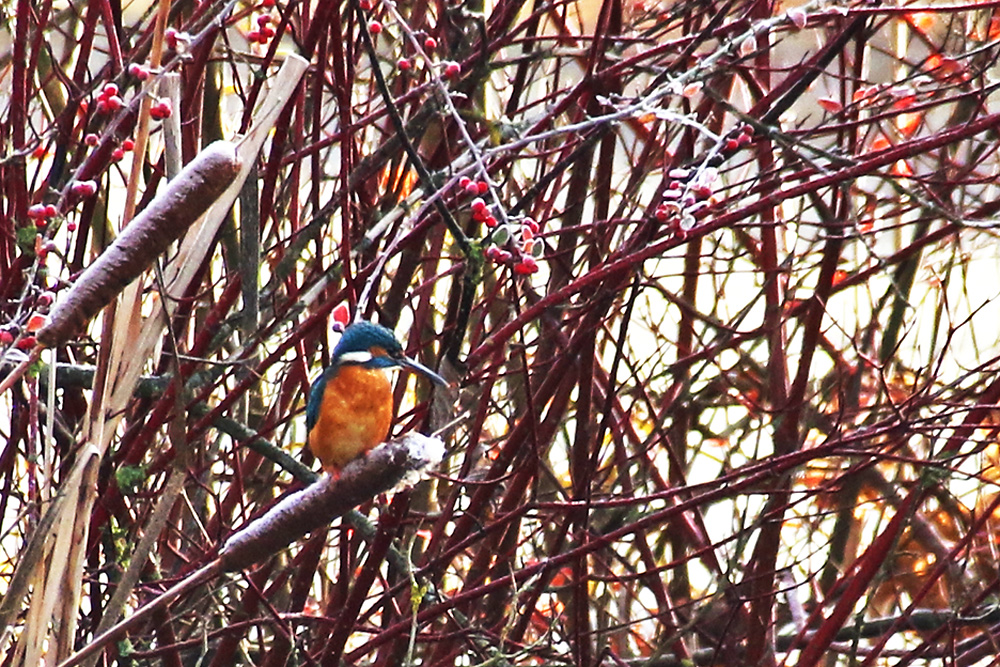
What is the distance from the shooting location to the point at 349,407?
80.0 inches

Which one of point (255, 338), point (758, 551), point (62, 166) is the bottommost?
point (758, 551)

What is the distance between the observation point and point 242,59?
2719mm

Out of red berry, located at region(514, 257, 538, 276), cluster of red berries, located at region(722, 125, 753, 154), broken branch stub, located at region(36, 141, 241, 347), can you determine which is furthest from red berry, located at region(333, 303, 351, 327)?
broken branch stub, located at region(36, 141, 241, 347)

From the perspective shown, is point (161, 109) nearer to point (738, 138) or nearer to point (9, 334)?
point (9, 334)

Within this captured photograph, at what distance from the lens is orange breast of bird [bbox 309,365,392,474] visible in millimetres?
2021

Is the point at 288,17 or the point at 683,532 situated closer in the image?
the point at 288,17

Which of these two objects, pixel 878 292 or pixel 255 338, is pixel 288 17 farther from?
pixel 878 292

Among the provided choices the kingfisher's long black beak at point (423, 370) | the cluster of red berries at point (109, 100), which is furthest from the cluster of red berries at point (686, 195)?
the cluster of red berries at point (109, 100)

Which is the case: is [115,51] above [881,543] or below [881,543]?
above

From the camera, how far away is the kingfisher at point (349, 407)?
198cm

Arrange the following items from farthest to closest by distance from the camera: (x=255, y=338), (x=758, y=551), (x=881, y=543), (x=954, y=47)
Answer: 1. (x=954, y=47)
2. (x=758, y=551)
3. (x=881, y=543)
4. (x=255, y=338)

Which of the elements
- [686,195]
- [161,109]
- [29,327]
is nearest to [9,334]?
[29,327]

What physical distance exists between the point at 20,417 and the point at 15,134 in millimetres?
496

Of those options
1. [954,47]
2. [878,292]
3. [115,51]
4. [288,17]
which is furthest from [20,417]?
[878,292]
